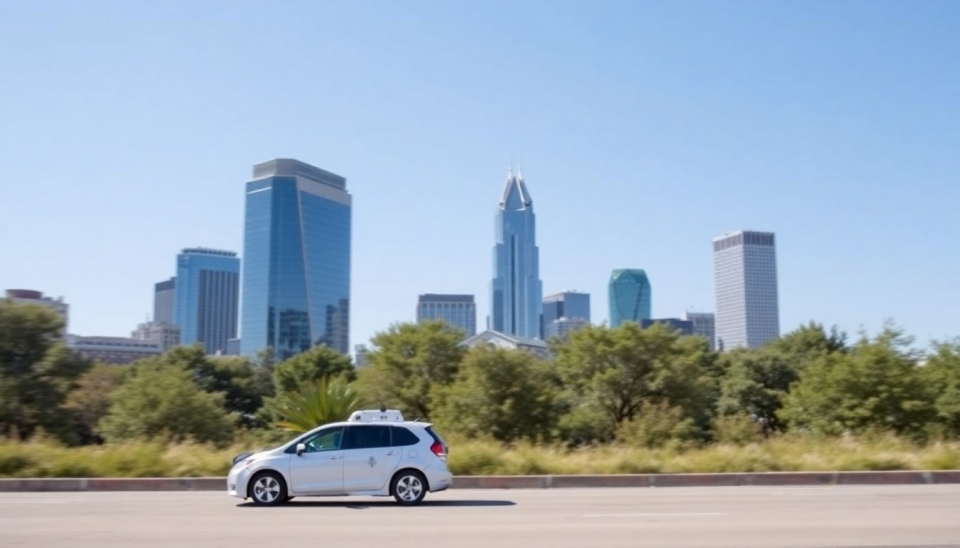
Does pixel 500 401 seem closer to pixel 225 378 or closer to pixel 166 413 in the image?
pixel 166 413

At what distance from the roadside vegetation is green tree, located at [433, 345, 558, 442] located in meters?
0.07

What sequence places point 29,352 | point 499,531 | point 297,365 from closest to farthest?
point 499,531 → point 29,352 → point 297,365

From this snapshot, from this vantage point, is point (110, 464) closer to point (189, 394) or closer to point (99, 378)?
point (189, 394)

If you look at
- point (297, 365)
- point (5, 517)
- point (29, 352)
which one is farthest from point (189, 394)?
point (297, 365)

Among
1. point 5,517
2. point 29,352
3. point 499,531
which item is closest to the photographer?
point 499,531

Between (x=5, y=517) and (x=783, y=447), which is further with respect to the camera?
(x=783, y=447)

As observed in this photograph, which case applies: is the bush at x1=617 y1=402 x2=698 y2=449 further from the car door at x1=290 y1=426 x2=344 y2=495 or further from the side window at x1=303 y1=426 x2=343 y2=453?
the car door at x1=290 y1=426 x2=344 y2=495

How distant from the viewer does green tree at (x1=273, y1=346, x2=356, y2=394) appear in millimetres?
77438

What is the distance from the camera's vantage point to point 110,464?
18984mm

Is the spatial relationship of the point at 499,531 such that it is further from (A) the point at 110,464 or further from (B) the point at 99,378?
(B) the point at 99,378

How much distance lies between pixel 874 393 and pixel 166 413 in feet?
95.1

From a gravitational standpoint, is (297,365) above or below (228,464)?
above

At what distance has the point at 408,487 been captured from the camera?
14586 millimetres

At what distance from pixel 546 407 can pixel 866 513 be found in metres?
32.4
